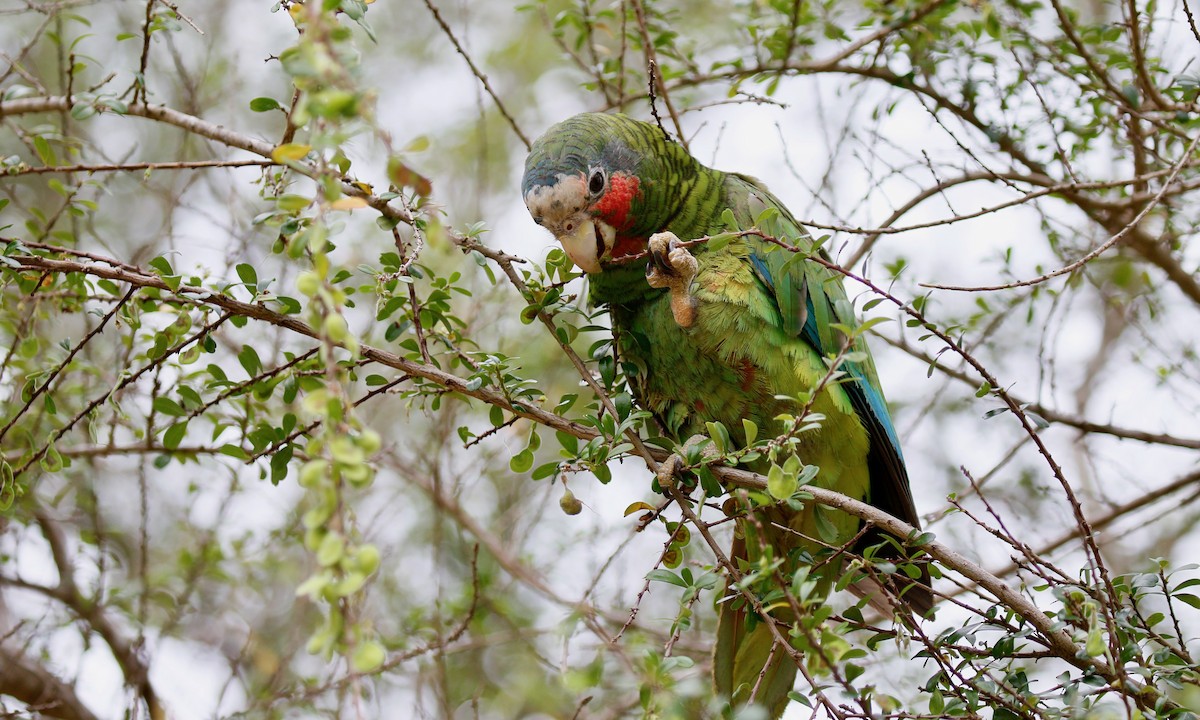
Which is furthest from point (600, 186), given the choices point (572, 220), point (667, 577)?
point (667, 577)

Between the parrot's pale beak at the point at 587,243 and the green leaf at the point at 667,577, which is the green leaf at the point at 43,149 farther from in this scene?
the green leaf at the point at 667,577

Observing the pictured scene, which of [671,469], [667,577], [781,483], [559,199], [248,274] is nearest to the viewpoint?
[781,483]

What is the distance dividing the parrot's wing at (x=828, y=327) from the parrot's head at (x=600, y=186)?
286mm

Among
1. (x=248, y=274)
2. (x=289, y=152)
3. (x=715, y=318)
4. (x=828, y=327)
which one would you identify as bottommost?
(x=289, y=152)

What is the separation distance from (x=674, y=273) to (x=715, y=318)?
0.54ft

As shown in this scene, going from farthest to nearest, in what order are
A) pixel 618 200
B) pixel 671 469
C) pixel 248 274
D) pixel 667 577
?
pixel 618 200, pixel 671 469, pixel 248 274, pixel 667 577

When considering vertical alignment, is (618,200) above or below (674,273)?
above

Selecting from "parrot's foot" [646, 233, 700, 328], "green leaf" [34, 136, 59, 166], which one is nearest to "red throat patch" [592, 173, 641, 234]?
"parrot's foot" [646, 233, 700, 328]

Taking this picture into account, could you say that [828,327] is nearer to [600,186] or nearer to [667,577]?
[600,186]

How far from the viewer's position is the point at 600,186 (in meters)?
2.62

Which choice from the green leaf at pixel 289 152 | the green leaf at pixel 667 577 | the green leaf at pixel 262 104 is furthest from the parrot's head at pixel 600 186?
the green leaf at pixel 289 152

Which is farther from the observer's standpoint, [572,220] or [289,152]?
[572,220]

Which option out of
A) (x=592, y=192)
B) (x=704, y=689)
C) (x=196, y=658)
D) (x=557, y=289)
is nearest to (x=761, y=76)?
(x=592, y=192)

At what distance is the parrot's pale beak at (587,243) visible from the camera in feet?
8.45
